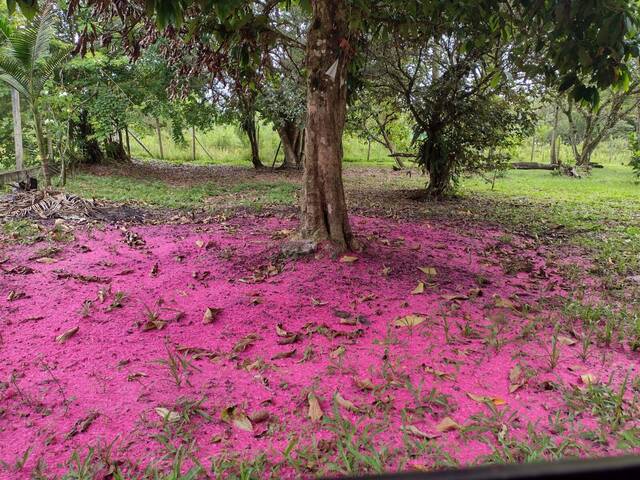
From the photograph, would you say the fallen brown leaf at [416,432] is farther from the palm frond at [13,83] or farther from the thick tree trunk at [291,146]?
the thick tree trunk at [291,146]

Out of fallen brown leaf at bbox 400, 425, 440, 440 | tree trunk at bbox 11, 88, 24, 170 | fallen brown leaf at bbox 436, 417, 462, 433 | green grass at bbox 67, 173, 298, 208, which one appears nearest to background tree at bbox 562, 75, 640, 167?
green grass at bbox 67, 173, 298, 208

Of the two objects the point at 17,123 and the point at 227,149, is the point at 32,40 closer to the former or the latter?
the point at 17,123

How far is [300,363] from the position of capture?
2.79 m

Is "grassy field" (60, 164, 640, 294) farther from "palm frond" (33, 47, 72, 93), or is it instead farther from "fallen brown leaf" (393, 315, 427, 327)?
"fallen brown leaf" (393, 315, 427, 327)

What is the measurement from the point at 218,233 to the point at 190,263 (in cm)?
109

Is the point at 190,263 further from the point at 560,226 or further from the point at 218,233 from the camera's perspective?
the point at 560,226

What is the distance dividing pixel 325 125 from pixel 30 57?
5.52 m

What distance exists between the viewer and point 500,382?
260cm

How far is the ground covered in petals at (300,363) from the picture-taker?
207 centimetres

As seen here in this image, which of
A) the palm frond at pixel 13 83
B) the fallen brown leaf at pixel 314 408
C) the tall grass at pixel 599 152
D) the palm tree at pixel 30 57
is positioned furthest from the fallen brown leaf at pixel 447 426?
the tall grass at pixel 599 152

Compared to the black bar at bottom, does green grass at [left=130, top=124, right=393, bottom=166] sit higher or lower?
higher

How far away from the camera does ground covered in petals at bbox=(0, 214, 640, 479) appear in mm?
2068

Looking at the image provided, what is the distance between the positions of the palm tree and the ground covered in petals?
3.94 m

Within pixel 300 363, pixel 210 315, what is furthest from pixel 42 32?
pixel 300 363
